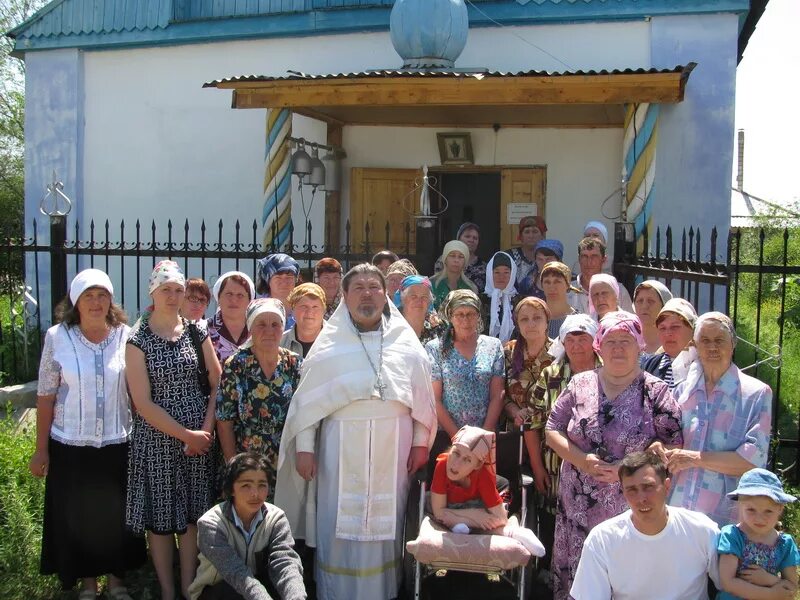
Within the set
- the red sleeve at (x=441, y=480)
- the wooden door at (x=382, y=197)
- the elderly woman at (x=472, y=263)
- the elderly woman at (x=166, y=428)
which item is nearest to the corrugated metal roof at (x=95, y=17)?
the wooden door at (x=382, y=197)

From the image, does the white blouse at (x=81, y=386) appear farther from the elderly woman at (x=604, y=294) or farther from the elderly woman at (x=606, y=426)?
the elderly woman at (x=604, y=294)

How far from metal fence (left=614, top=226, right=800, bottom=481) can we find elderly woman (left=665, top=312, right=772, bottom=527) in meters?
1.28

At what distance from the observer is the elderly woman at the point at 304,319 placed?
502cm

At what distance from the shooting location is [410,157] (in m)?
10.6

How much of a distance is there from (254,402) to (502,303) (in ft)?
7.86

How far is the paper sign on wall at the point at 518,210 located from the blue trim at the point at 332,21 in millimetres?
2002

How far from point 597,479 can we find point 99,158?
922 centimetres

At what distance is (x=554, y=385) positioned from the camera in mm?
4473

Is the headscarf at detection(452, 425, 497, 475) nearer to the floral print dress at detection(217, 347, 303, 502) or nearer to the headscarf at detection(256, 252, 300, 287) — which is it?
the floral print dress at detection(217, 347, 303, 502)

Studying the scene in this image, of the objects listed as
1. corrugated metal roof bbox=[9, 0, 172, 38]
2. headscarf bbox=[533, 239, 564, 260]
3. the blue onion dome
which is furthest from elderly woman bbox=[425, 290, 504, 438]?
corrugated metal roof bbox=[9, 0, 172, 38]

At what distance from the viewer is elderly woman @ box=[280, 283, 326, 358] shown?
502 centimetres

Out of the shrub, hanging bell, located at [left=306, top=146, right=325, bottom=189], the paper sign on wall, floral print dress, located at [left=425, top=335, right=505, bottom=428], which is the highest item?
hanging bell, located at [left=306, top=146, right=325, bottom=189]

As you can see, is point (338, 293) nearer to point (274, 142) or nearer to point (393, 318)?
point (393, 318)

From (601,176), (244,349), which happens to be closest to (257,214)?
(601,176)
